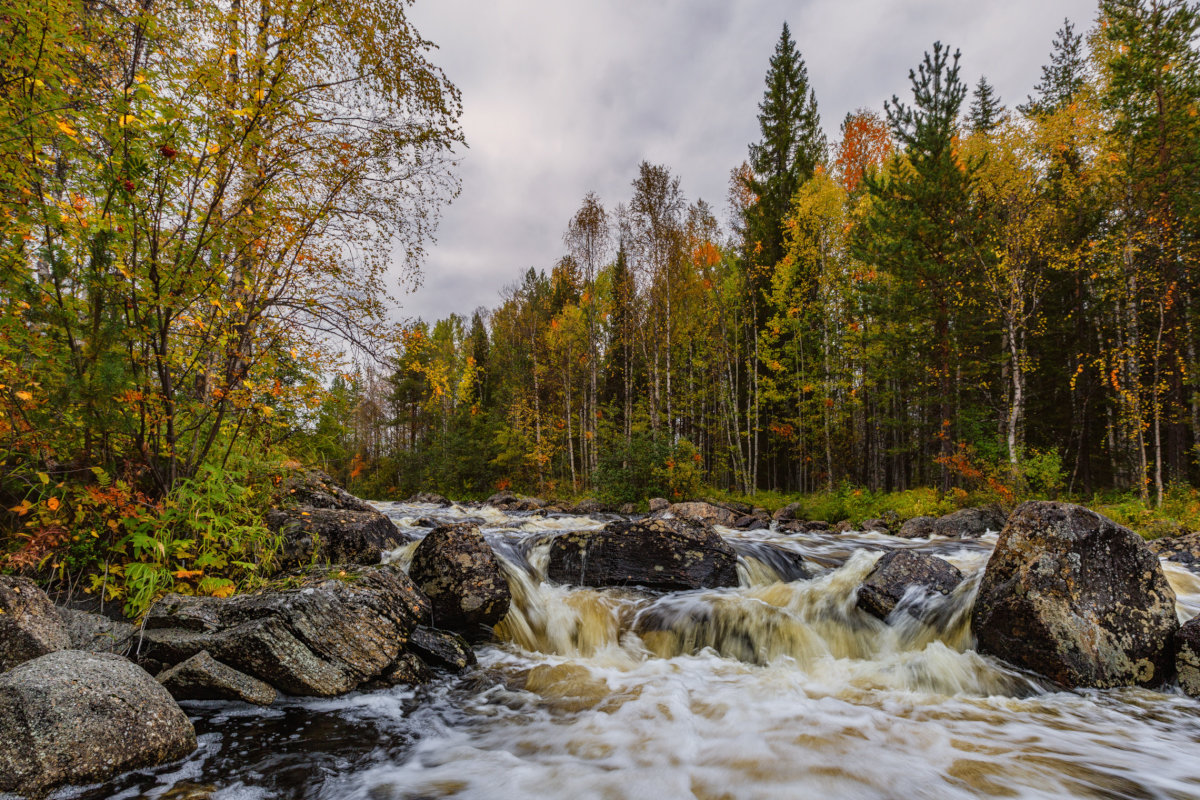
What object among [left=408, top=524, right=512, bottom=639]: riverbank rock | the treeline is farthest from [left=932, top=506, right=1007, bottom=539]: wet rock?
[left=408, top=524, right=512, bottom=639]: riverbank rock

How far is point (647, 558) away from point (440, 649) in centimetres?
319

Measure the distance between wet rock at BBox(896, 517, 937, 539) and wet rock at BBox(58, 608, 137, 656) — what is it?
44.0 ft

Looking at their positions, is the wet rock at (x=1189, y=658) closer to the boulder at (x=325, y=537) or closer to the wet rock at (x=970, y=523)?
the wet rock at (x=970, y=523)

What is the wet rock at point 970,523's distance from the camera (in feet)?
37.6

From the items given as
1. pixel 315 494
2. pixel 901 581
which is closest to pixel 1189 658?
pixel 901 581

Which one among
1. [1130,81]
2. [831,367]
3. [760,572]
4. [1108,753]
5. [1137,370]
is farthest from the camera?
[831,367]

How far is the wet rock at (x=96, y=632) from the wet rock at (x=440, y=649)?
213cm

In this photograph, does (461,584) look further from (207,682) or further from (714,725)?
(714,725)

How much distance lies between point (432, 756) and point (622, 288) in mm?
19105

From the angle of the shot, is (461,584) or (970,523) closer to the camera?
(461,584)

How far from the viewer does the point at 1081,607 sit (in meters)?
4.47

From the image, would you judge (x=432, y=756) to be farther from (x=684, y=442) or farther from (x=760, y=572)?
(x=684, y=442)

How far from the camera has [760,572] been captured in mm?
7555

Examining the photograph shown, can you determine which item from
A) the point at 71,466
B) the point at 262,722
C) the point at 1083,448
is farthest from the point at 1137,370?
the point at 71,466
